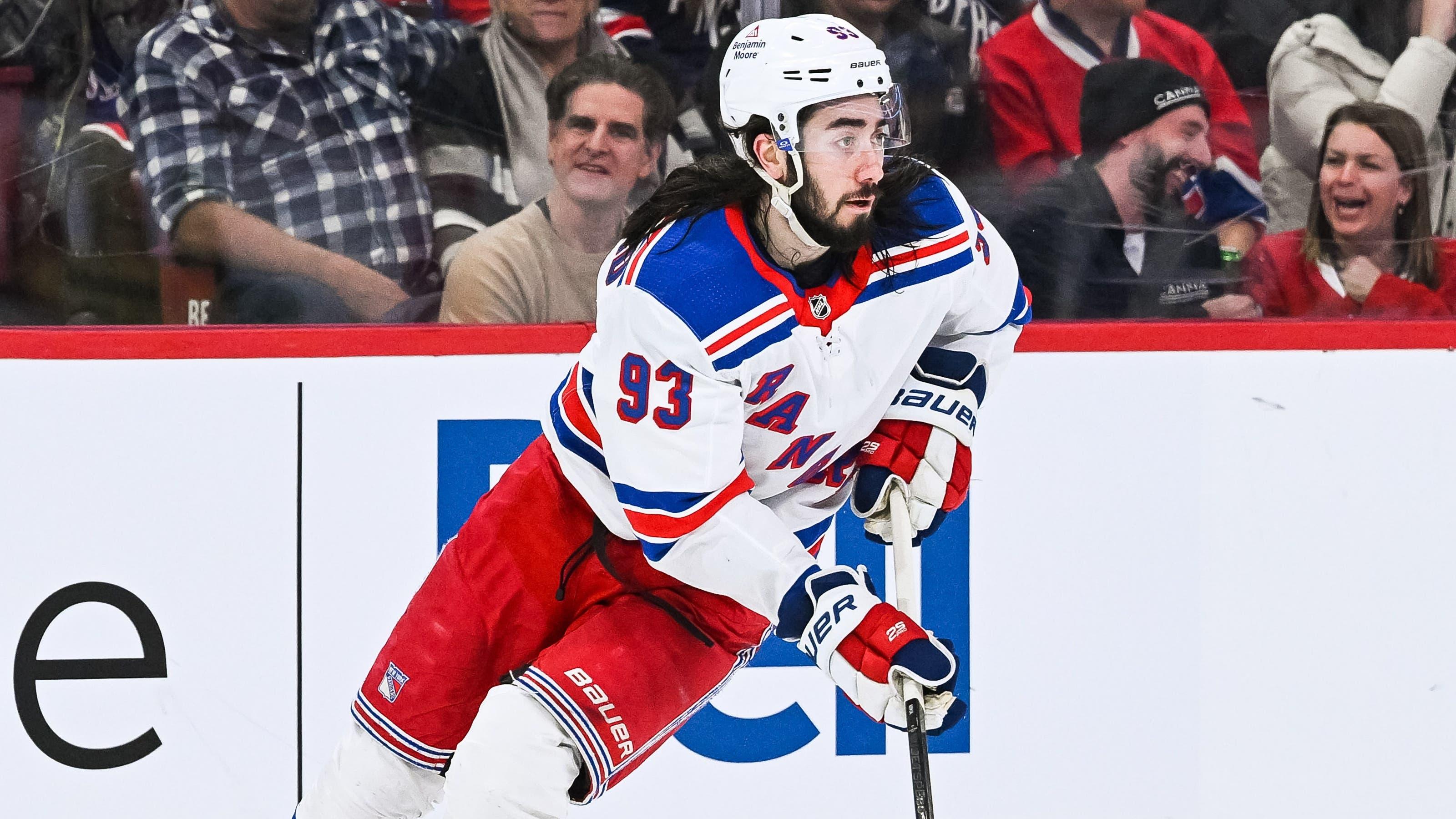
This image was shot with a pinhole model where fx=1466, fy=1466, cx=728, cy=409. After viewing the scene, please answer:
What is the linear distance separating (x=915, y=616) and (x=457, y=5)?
1262 millimetres

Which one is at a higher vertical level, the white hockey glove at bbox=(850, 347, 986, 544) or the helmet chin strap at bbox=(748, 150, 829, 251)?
the helmet chin strap at bbox=(748, 150, 829, 251)

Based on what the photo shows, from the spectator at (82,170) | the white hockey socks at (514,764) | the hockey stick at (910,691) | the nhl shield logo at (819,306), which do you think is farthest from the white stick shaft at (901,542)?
the spectator at (82,170)

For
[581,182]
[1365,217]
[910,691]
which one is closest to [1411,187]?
[1365,217]

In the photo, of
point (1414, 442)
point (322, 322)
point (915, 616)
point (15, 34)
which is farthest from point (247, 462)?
point (1414, 442)

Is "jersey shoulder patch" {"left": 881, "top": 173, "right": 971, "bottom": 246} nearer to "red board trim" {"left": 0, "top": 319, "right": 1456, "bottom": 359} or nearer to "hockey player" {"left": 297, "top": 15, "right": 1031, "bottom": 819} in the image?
"hockey player" {"left": 297, "top": 15, "right": 1031, "bottom": 819}

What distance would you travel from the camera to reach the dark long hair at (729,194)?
1776mm

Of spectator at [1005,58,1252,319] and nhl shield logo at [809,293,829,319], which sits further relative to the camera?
spectator at [1005,58,1252,319]

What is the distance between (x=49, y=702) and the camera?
2336 millimetres

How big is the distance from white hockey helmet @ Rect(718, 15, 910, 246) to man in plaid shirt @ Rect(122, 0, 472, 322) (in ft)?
2.93

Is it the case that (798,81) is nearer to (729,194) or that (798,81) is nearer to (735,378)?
(729,194)

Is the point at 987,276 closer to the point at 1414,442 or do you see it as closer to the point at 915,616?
the point at 915,616

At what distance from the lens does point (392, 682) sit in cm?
189

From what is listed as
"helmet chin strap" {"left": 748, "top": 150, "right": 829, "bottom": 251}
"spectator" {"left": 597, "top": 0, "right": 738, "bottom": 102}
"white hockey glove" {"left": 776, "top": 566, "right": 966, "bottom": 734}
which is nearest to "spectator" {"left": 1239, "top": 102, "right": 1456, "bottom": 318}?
"spectator" {"left": 597, "top": 0, "right": 738, "bottom": 102}

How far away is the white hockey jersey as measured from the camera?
5.43ft
